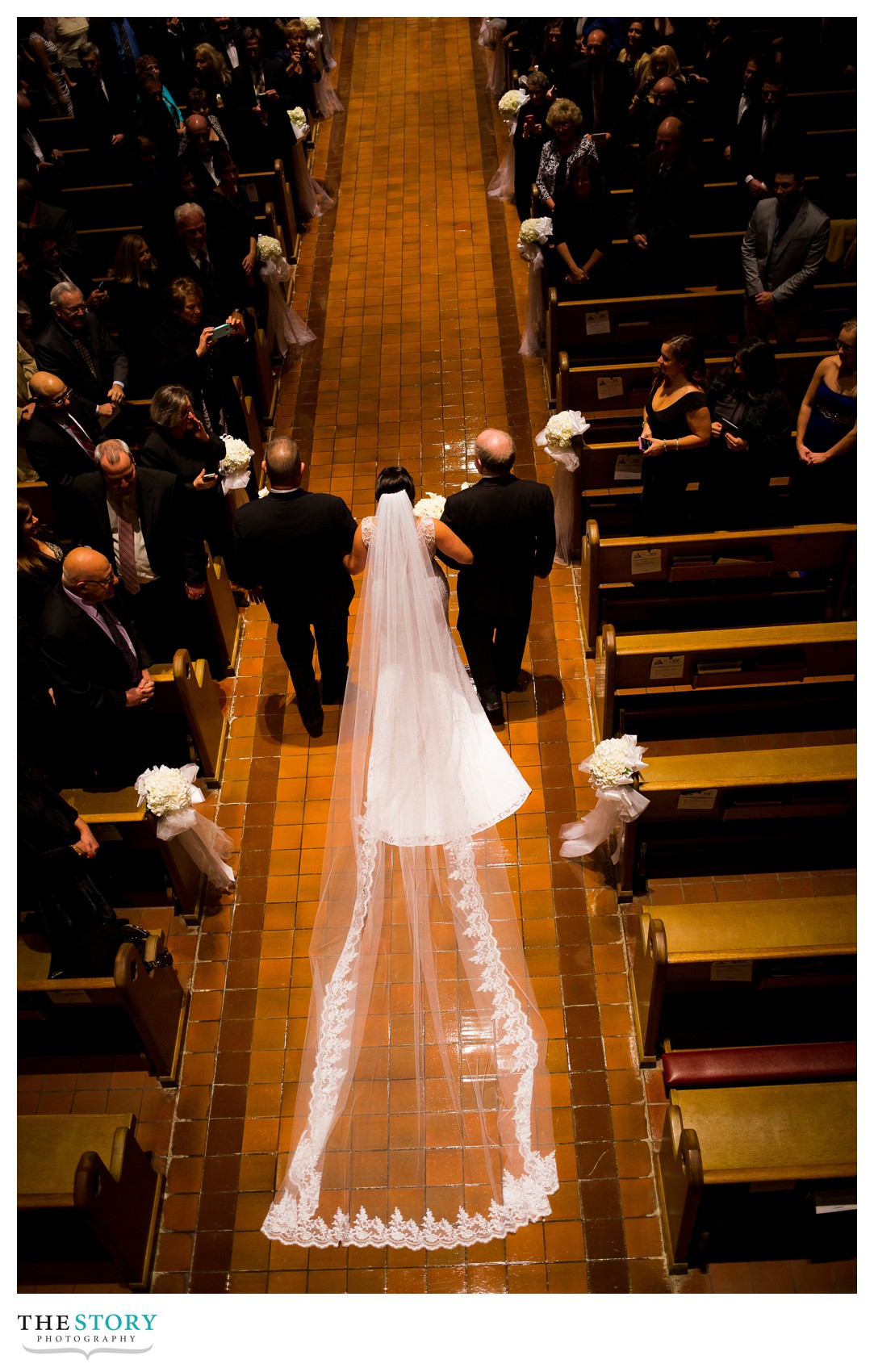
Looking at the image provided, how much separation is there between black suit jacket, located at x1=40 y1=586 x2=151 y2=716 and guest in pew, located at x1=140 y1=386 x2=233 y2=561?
3.40 feet

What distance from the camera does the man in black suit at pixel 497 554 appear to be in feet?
15.7

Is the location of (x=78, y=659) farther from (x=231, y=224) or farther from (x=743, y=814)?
(x=231, y=224)

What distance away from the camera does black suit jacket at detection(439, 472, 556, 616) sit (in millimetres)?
4797

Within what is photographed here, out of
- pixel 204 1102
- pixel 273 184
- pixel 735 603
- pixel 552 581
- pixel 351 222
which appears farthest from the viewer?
pixel 351 222

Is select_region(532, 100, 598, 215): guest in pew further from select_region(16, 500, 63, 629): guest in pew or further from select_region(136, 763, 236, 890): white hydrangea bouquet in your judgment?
select_region(136, 763, 236, 890): white hydrangea bouquet

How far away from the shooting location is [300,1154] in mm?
3914

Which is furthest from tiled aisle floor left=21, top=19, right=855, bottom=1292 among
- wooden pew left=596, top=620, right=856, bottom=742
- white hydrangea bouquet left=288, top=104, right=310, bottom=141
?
white hydrangea bouquet left=288, top=104, right=310, bottom=141

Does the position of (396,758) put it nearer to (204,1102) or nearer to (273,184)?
(204,1102)

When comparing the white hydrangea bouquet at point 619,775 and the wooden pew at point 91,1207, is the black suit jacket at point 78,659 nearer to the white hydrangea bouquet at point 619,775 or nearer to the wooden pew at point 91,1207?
the wooden pew at point 91,1207

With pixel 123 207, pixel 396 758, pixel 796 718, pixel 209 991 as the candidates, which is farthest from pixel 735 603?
pixel 123 207

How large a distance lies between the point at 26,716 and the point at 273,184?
260 inches

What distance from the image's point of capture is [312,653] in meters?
5.39

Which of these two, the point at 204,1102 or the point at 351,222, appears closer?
the point at 204,1102

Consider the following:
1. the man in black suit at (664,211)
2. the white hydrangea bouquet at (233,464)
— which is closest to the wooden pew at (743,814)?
the white hydrangea bouquet at (233,464)
